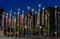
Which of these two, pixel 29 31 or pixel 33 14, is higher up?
pixel 33 14

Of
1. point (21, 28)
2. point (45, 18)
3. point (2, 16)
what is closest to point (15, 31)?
point (21, 28)

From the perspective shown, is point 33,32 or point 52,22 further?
point 52,22

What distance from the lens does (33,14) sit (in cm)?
971

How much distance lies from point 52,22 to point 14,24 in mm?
1736

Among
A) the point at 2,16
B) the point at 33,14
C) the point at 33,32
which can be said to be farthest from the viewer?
the point at 33,14

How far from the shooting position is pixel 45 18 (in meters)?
9.51

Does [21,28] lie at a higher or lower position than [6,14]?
lower

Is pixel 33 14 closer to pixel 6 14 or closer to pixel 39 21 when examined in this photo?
pixel 39 21

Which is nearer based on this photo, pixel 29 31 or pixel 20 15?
pixel 29 31

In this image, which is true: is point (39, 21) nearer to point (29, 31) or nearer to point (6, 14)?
point (29, 31)

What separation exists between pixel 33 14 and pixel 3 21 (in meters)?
1.47

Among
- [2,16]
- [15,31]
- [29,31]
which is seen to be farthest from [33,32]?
[2,16]

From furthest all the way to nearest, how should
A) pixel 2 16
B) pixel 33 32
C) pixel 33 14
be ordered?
1. pixel 33 14
2. pixel 2 16
3. pixel 33 32

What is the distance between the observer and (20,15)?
9484 millimetres
